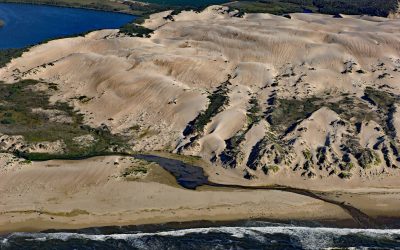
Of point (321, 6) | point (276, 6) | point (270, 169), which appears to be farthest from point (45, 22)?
point (270, 169)

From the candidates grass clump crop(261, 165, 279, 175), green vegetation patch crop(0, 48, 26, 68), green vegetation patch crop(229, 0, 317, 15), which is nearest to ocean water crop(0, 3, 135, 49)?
green vegetation patch crop(0, 48, 26, 68)

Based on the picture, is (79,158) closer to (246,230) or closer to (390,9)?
(246,230)

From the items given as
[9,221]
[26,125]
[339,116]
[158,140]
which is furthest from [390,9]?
[9,221]

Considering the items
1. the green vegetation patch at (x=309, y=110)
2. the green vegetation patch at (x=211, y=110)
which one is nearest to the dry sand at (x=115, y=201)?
the green vegetation patch at (x=211, y=110)

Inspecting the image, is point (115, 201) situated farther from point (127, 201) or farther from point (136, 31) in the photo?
point (136, 31)

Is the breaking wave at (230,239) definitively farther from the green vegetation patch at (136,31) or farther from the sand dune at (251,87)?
the green vegetation patch at (136,31)

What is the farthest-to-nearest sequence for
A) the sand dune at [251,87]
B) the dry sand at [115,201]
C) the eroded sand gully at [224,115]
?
1. the sand dune at [251,87]
2. the eroded sand gully at [224,115]
3. the dry sand at [115,201]

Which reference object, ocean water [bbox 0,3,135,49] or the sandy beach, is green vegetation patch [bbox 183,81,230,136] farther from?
ocean water [bbox 0,3,135,49]
